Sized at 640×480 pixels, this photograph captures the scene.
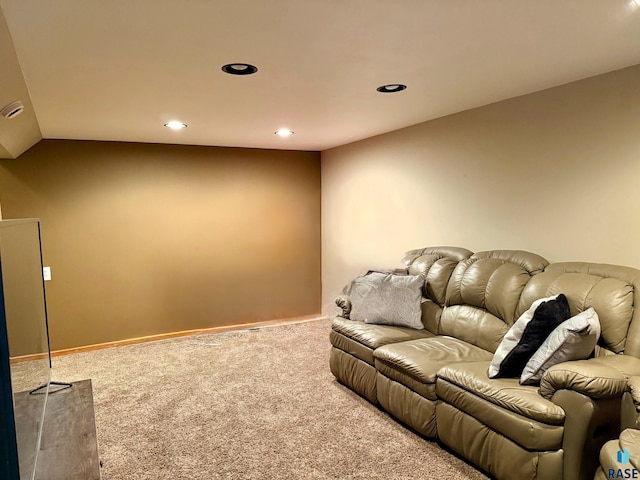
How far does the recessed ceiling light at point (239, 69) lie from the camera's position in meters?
2.23

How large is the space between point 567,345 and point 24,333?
7.83 feet

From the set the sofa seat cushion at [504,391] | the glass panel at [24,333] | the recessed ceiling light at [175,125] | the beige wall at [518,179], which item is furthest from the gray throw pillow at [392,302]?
the glass panel at [24,333]

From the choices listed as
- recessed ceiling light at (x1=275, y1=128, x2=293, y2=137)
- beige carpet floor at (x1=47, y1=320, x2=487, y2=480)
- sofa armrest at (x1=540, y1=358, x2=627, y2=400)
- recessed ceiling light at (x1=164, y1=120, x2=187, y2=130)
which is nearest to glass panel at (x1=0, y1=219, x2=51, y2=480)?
beige carpet floor at (x1=47, y1=320, x2=487, y2=480)

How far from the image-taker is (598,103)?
2666 mm

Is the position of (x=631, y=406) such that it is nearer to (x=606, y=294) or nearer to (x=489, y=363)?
(x=606, y=294)

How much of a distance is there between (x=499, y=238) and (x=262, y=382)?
7.46 feet

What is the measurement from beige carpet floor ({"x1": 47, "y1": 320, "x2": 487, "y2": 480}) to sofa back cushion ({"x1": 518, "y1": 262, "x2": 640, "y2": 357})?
1047mm

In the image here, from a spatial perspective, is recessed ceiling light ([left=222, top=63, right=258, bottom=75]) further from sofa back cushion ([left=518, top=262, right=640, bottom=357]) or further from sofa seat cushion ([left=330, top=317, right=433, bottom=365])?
sofa back cushion ([left=518, top=262, right=640, bottom=357])

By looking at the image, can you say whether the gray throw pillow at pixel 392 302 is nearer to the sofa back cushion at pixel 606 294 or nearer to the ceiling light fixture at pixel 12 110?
the sofa back cushion at pixel 606 294

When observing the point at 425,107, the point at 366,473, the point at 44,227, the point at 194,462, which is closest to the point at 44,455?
the point at 194,462

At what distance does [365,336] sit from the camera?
3.30m

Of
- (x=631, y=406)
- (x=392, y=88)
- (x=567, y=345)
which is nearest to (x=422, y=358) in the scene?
(x=567, y=345)

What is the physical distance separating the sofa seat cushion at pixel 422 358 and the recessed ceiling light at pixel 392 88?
1.71 metres

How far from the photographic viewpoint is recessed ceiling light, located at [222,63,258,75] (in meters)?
2.23
